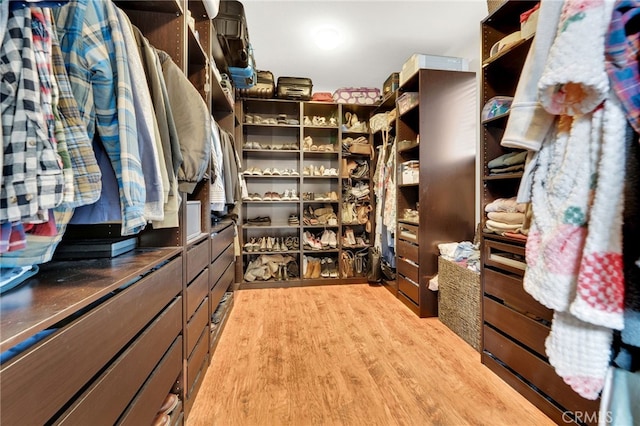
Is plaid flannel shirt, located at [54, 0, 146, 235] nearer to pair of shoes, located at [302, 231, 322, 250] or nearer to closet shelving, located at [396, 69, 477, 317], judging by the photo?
closet shelving, located at [396, 69, 477, 317]

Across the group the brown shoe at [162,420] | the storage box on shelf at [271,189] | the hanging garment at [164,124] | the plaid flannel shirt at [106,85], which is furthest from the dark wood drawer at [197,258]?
the storage box on shelf at [271,189]

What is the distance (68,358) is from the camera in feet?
1.68

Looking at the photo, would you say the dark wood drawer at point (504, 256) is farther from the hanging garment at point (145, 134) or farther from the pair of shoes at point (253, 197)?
the pair of shoes at point (253, 197)

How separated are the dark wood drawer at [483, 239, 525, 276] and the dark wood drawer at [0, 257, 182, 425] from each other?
62.2 inches

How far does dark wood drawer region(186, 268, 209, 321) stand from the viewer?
1.26 metres

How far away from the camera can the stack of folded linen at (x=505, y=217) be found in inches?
53.0

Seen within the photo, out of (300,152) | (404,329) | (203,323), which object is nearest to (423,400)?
(404,329)

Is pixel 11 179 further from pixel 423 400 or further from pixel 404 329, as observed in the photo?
pixel 404 329

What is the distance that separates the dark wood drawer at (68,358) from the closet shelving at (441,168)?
1.98m

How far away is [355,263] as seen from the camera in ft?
10.5

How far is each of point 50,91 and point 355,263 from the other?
2.96m

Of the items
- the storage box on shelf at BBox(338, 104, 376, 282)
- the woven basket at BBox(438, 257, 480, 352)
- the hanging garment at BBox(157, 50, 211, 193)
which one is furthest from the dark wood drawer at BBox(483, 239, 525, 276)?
the storage box on shelf at BBox(338, 104, 376, 282)

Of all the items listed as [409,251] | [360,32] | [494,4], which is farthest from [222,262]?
[494,4]

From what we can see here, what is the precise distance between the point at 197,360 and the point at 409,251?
180 cm
